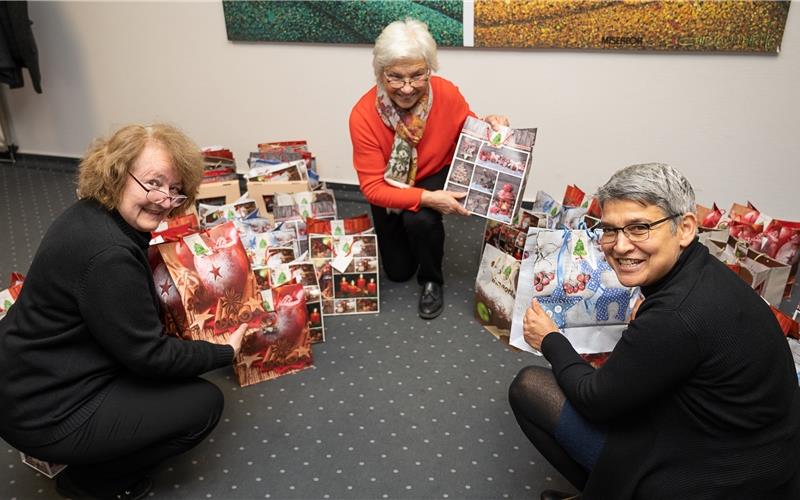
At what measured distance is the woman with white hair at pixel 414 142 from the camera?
2498mm

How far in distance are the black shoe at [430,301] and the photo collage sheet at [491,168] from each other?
0.42 m

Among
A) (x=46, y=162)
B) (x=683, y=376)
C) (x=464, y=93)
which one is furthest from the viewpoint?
(x=46, y=162)

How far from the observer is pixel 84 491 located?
72.5 inches

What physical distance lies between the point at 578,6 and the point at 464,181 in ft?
4.05

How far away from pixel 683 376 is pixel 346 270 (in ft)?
5.38

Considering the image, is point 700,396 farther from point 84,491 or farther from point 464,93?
point 464,93

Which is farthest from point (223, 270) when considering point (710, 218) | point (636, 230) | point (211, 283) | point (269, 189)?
point (710, 218)

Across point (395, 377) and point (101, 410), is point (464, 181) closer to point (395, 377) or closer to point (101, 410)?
point (395, 377)

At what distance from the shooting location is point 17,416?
64.3 inches

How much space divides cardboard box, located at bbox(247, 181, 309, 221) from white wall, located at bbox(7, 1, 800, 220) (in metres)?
0.85

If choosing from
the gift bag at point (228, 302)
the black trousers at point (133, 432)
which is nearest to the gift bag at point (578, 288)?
the gift bag at point (228, 302)

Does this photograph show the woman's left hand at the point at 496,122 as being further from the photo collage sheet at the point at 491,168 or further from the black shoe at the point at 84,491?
the black shoe at the point at 84,491

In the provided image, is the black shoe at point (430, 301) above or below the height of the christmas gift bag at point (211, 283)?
below

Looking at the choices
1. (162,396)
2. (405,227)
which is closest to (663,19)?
(405,227)
